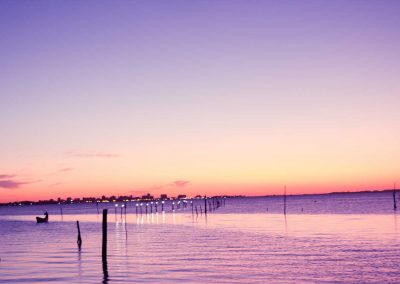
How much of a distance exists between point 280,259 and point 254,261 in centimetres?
227

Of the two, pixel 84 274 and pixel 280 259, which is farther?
pixel 280 259

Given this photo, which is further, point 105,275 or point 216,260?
point 216,260

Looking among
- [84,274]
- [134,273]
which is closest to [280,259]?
[134,273]

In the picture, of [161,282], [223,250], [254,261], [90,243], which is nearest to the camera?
[161,282]

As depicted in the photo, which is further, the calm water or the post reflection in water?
the calm water

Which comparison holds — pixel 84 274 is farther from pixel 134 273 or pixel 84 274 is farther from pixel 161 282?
pixel 161 282

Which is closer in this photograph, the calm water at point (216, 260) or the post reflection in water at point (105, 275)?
the post reflection in water at point (105, 275)

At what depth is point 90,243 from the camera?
52.3m

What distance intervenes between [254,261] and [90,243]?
891 inches

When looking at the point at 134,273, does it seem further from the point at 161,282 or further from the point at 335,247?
the point at 335,247

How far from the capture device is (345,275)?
30047 millimetres

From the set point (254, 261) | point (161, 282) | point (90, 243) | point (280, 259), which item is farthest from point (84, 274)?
point (90, 243)

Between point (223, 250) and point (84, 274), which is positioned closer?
point (84, 274)

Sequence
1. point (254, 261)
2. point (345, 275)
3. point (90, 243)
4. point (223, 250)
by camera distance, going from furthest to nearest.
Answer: point (90, 243) < point (223, 250) < point (254, 261) < point (345, 275)
